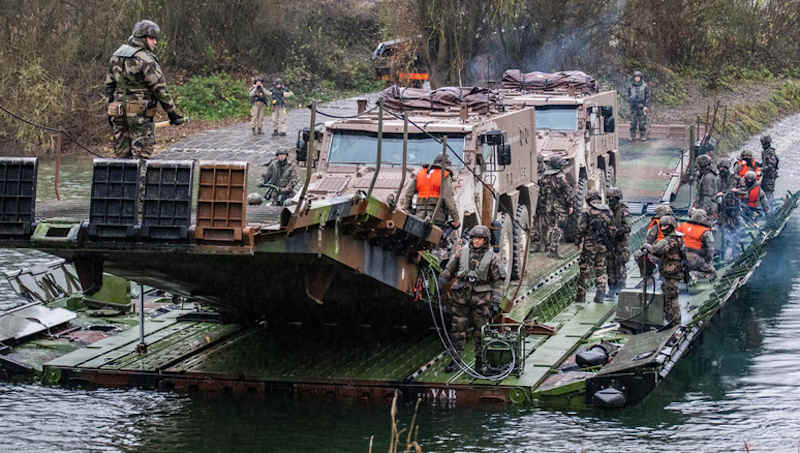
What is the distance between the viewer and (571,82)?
22.3 m

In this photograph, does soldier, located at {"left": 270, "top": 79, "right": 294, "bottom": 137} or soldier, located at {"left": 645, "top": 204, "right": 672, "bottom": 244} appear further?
soldier, located at {"left": 270, "top": 79, "right": 294, "bottom": 137}

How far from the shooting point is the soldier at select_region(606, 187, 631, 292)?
15.4 meters

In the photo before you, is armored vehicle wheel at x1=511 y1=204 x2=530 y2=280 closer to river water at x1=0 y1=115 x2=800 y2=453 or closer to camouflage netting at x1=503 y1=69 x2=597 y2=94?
river water at x1=0 y1=115 x2=800 y2=453

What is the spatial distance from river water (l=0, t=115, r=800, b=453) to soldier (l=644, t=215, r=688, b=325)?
0.73 meters

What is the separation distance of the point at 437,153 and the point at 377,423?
156 inches

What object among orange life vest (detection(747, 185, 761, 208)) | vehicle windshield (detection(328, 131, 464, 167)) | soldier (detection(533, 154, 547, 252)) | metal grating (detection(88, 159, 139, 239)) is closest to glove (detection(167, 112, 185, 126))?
→ metal grating (detection(88, 159, 139, 239))

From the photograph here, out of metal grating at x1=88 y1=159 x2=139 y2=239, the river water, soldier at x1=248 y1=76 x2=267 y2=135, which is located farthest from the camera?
soldier at x1=248 y1=76 x2=267 y2=135

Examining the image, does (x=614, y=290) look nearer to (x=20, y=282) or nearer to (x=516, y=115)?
(x=516, y=115)

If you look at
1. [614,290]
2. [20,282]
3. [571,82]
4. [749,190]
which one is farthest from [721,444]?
[571,82]

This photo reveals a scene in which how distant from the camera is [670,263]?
13883 mm

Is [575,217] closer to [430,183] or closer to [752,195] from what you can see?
[752,195]

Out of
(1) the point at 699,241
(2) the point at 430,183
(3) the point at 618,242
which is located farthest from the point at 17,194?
(1) the point at 699,241

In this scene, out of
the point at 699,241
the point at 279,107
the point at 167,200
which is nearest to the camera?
the point at 167,200

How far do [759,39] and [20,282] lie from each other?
31.0 metres
